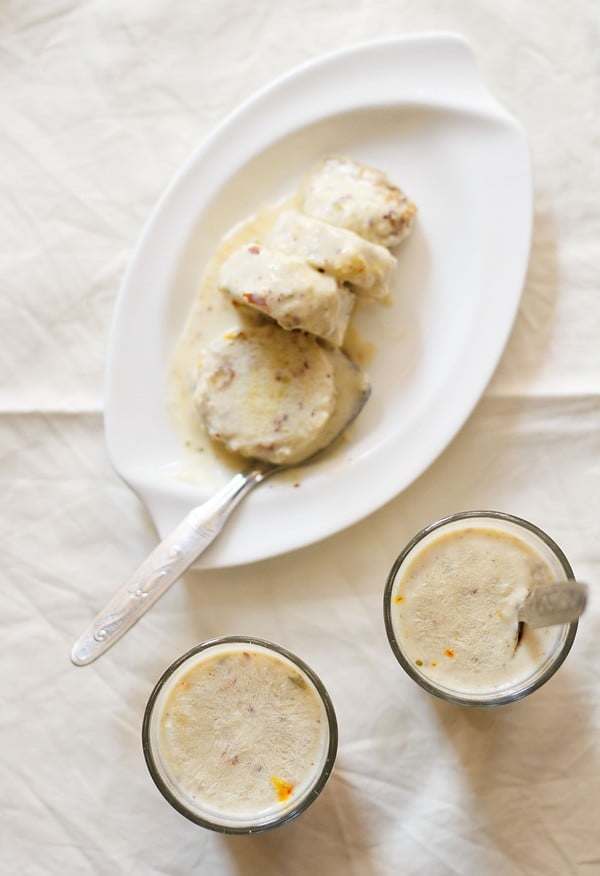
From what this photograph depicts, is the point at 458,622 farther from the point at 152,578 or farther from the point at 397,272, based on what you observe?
Result: the point at 397,272

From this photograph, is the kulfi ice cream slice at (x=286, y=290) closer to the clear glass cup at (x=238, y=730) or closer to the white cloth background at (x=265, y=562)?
the white cloth background at (x=265, y=562)

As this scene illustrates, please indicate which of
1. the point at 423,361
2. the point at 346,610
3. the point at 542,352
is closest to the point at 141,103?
the point at 423,361

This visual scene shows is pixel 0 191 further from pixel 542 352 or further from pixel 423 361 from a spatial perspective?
pixel 542 352

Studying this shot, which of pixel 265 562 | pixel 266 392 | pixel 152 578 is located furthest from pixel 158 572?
pixel 266 392

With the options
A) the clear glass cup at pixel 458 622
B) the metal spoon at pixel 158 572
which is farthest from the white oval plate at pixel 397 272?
the clear glass cup at pixel 458 622

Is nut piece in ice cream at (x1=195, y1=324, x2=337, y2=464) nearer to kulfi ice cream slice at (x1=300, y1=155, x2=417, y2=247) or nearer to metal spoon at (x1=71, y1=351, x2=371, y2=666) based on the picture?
metal spoon at (x1=71, y1=351, x2=371, y2=666)

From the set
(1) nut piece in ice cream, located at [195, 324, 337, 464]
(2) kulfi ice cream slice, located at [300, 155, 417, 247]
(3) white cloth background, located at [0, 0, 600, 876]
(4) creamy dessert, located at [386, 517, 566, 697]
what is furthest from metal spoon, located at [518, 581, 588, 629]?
(2) kulfi ice cream slice, located at [300, 155, 417, 247]
